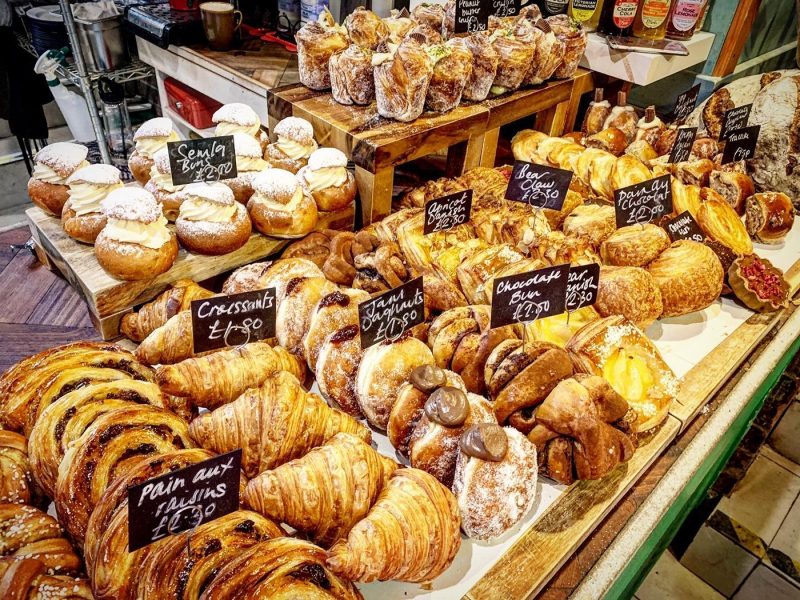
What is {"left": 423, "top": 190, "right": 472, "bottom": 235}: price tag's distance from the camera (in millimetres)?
2621

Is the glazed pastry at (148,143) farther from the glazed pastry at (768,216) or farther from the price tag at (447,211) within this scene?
the glazed pastry at (768,216)

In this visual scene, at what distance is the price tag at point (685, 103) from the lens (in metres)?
3.83

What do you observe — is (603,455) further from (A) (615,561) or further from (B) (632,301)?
(B) (632,301)

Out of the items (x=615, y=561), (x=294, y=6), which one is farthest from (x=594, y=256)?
(x=294, y=6)

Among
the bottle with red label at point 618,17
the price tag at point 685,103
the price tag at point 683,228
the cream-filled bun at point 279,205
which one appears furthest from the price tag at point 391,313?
the bottle with red label at point 618,17

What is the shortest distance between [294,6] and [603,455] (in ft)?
15.5

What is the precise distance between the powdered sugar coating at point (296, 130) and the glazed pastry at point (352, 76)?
29 cm

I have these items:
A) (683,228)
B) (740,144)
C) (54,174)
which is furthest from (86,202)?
(740,144)

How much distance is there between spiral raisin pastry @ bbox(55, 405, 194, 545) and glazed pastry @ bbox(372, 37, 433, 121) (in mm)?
2031

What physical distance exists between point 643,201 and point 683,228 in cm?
28

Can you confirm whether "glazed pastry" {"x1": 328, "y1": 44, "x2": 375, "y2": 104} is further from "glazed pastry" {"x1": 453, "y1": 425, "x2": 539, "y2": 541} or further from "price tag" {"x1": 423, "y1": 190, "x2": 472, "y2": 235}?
"glazed pastry" {"x1": 453, "y1": 425, "x2": 539, "y2": 541}

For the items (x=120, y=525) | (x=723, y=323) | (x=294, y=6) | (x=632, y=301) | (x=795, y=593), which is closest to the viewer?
(x=120, y=525)

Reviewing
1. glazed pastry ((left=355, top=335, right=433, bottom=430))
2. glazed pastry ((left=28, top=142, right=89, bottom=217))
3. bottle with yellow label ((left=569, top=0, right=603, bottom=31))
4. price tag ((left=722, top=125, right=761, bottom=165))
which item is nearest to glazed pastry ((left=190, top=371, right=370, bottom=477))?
glazed pastry ((left=355, top=335, right=433, bottom=430))

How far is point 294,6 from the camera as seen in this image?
5090 millimetres
